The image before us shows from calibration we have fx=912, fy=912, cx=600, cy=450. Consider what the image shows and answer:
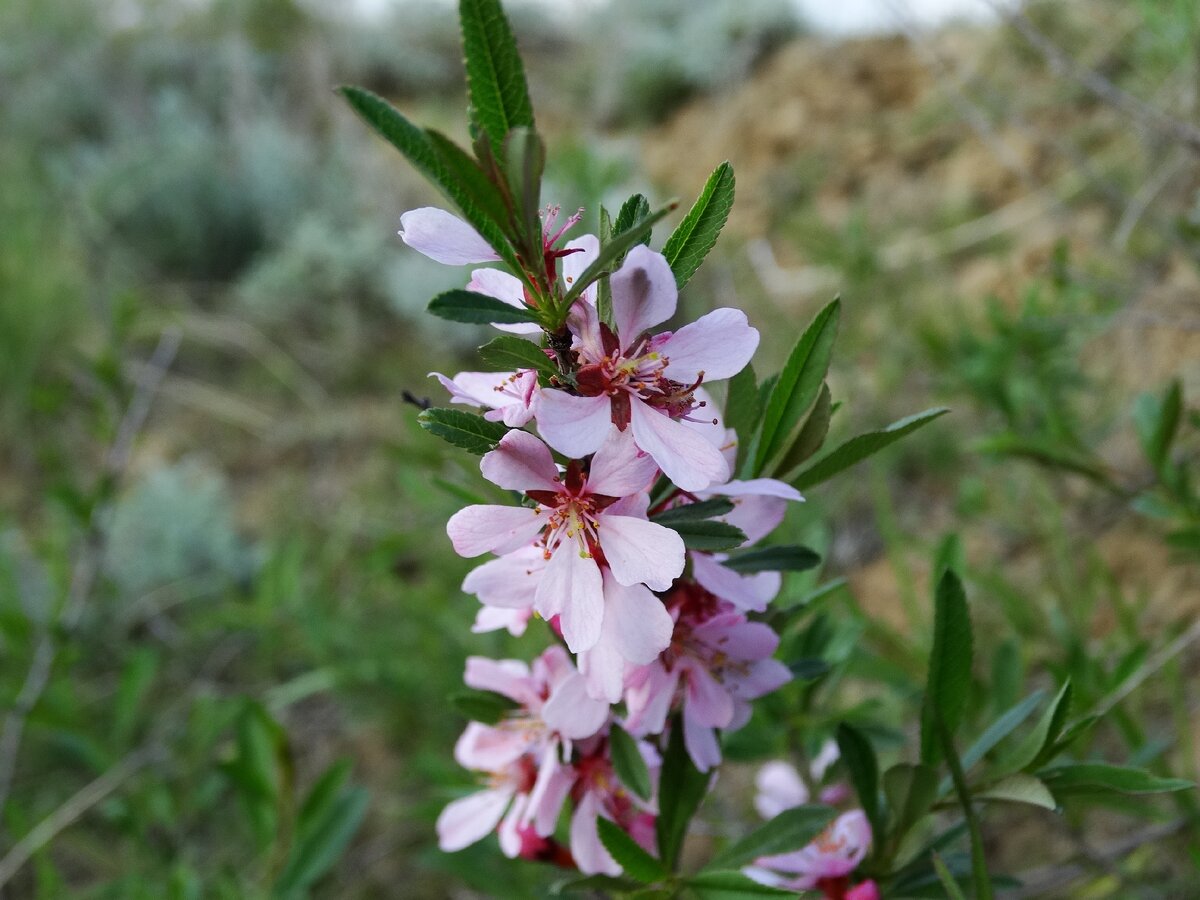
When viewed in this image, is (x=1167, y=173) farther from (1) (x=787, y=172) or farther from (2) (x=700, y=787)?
(1) (x=787, y=172)

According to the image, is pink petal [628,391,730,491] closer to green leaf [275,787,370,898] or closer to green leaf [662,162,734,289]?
green leaf [662,162,734,289]

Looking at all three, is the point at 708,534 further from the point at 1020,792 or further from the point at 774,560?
the point at 1020,792

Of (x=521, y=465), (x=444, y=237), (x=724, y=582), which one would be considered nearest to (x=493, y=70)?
(x=444, y=237)

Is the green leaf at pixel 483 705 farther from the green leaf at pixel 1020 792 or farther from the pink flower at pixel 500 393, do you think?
the green leaf at pixel 1020 792

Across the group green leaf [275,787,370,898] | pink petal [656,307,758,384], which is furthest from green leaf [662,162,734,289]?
green leaf [275,787,370,898]

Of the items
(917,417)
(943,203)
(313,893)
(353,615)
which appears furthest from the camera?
(943,203)

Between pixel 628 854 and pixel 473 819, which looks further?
pixel 473 819

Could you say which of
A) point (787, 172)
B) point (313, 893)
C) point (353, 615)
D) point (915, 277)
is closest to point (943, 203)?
point (915, 277)

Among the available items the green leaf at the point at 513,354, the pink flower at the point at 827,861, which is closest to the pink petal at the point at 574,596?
the green leaf at the point at 513,354
